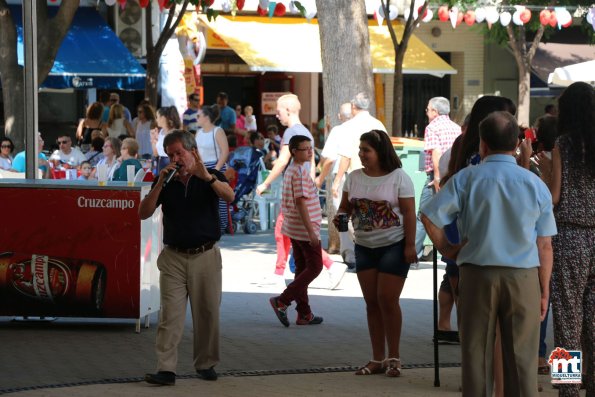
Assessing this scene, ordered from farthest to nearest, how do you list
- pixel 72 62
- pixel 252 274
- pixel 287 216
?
pixel 72 62 < pixel 252 274 < pixel 287 216

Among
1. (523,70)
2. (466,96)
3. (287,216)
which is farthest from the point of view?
(466,96)

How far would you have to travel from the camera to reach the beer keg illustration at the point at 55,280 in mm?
10422

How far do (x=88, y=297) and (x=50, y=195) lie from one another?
0.88 metres

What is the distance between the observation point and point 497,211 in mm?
6508

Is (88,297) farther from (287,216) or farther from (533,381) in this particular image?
(533,381)

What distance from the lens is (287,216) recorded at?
11.2 metres

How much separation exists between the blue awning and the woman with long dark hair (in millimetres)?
18287

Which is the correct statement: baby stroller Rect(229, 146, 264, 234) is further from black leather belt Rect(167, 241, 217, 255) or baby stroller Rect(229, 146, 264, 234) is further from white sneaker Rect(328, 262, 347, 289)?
black leather belt Rect(167, 241, 217, 255)

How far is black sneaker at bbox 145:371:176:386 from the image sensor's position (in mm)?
8414

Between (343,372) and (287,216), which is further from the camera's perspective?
(287,216)

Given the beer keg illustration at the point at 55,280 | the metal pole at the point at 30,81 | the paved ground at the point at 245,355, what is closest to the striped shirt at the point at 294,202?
the paved ground at the point at 245,355

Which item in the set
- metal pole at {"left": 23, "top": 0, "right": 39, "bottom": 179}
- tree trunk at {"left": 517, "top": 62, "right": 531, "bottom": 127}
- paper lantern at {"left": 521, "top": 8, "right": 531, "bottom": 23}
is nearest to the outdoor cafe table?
metal pole at {"left": 23, "top": 0, "right": 39, "bottom": 179}

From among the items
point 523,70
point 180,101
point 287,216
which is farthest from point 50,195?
point 523,70

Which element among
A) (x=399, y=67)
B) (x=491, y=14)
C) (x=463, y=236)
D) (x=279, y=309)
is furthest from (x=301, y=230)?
(x=491, y=14)
